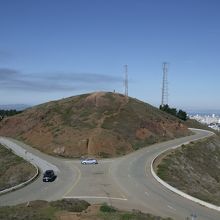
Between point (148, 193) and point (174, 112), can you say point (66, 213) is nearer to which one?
point (148, 193)

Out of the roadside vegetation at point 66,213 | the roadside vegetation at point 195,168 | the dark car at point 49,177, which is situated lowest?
the roadside vegetation at point 195,168

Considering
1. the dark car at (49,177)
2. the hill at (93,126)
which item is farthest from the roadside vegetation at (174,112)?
the dark car at (49,177)

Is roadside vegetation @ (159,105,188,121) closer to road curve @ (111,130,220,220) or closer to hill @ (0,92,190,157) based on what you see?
Answer: hill @ (0,92,190,157)

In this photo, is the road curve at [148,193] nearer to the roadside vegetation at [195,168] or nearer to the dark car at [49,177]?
the roadside vegetation at [195,168]

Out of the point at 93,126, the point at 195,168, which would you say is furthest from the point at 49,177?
the point at 93,126

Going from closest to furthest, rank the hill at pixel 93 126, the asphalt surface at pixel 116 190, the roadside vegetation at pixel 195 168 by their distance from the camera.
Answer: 1. the asphalt surface at pixel 116 190
2. the roadside vegetation at pixel 195 168
3. the hill at pixel 93 126

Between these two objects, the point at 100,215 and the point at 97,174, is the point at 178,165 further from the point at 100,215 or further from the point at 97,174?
the point at 100,215

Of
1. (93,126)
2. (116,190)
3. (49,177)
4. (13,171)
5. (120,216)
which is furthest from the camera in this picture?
(93,126)
